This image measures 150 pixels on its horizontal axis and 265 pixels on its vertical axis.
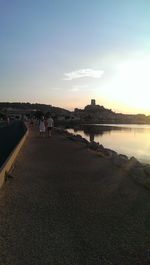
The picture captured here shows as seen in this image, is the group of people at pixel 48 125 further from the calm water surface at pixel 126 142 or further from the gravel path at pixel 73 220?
the gravel path at pixel 73 220

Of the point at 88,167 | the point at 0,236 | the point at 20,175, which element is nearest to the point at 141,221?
the point at 0,236

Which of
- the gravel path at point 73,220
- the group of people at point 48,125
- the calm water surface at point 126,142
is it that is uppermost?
the group of people at point 48,125

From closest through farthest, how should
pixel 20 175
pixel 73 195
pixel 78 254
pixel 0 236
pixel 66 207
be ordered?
1. pixel 78 254
2. pixel 0 236
3. pixel 66 207
4. pixel 73 195
5. pixel 20 175

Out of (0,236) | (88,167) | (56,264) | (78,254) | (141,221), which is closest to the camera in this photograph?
(56,264)

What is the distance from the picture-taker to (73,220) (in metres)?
6.73

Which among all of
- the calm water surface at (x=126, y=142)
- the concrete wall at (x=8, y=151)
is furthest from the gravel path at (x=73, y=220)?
the calm water surface at (x=126, y=142)

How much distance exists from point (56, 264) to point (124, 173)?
7.77m

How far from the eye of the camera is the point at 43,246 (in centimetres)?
546

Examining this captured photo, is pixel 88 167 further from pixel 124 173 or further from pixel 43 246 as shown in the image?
pixel 43 246

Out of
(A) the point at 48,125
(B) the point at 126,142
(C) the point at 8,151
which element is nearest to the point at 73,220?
(C) the point at 8,151

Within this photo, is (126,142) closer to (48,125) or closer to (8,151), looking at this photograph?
(48,125)

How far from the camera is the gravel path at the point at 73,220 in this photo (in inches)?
204

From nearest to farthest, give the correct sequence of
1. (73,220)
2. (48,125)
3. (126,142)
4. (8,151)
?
(73,220) → (8,151) → (48,125) → (126,142)

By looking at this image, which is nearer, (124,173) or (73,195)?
(73,195)
